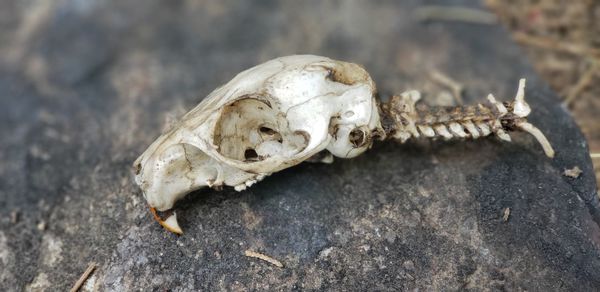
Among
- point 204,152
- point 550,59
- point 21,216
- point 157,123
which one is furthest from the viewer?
point 550,59

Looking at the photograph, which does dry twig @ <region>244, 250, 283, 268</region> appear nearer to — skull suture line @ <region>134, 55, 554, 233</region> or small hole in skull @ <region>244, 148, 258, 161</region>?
skull suture line @ <region>134, 55, 554, 233</region>

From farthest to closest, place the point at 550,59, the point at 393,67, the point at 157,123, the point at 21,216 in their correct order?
1. the point at 550,59
2. the point at 393,67
3. the point at 157,123
4. the point at 21,216

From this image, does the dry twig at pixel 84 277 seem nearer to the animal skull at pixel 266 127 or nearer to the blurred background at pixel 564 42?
the animal skull at pixel 266 127

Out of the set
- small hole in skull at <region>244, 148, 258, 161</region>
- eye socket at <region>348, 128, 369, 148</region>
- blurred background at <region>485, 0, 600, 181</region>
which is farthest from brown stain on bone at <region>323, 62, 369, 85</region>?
blurred background at <region>485, 0, 600, 181</region>

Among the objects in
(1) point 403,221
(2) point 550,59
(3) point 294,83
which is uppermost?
(3) point 294,83

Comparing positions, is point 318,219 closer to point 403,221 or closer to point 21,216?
point 403,221

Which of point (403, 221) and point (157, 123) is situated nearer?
point (403, 221)

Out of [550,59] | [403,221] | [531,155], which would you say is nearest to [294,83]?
[403,221]

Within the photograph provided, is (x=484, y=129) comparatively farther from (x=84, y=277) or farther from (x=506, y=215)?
(x=84, y=277)
